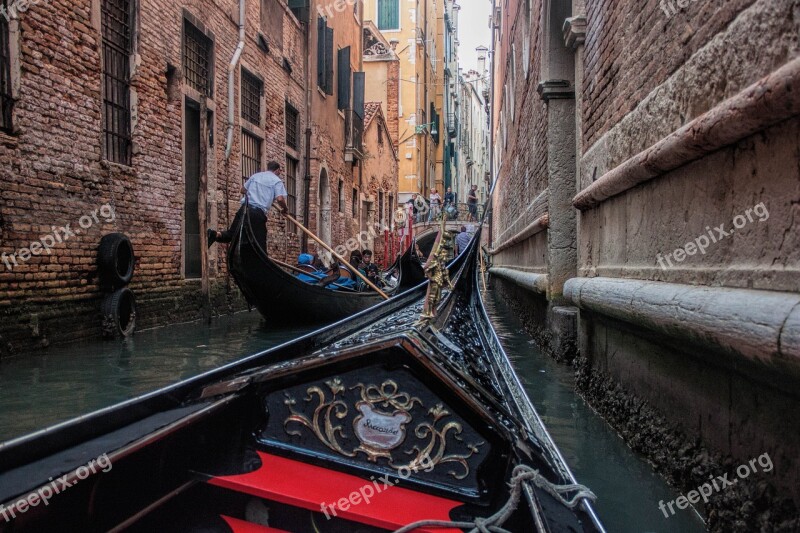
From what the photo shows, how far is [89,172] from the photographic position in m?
4.23

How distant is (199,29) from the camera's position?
5.94 metres

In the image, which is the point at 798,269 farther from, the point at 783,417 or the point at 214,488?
the point at 214,488

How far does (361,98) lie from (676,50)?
34.2 ft

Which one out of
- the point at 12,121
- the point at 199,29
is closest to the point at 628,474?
the point at 12,121

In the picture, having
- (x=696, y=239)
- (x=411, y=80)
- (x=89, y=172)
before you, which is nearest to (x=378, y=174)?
(x=411, y=80)

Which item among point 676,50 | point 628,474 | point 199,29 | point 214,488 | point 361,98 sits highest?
point 361,98

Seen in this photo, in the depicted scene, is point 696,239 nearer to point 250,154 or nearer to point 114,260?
point 114,260

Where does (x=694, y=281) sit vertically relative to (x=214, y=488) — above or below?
above

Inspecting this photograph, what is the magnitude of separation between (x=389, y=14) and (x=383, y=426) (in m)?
19.1

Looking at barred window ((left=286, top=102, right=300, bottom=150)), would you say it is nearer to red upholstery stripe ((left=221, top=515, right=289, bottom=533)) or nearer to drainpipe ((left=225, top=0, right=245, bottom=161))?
drainpipe ((left=225, top=0, right=245, bottom=161))

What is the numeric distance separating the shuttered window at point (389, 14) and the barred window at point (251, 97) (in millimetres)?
12235

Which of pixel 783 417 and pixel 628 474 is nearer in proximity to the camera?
pixel 783 417

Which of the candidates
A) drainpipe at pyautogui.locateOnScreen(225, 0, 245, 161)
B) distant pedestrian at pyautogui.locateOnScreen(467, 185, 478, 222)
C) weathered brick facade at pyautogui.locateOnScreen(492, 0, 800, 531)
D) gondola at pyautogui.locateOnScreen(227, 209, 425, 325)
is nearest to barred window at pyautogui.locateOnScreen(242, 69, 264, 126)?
drainpipe at pyautogui.locateOnScreen(225, 0, 245, 161)

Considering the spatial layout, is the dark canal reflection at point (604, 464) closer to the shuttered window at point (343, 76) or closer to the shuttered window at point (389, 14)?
the shuttered window at point (343, 76)
